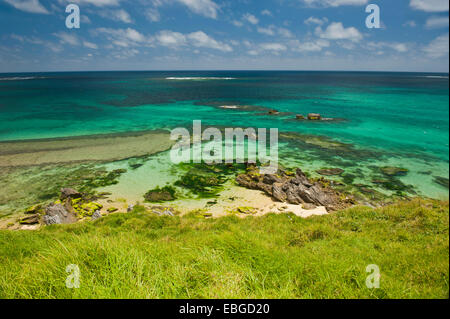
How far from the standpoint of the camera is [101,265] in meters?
4.01

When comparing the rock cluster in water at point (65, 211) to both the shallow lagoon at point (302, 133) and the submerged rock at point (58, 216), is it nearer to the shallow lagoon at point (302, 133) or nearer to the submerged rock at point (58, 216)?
the submerged rock at point (58, 216)

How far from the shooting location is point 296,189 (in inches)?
623

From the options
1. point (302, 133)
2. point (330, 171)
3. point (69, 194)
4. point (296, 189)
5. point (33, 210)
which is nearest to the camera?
point (33, 210)

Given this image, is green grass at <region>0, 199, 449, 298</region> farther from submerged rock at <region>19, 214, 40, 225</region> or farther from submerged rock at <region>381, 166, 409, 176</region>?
submerged rock at <region>381, 166, 409, 176</region>

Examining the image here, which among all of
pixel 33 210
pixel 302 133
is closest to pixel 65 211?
pixel 33 210

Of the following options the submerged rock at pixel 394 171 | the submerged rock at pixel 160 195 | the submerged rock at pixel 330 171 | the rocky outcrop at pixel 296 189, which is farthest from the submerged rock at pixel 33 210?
the submerged rock at pixel 394 171

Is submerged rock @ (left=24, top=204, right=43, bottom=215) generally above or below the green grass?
below

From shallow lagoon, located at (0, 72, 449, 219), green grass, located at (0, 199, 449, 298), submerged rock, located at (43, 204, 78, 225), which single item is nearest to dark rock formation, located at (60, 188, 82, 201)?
shallow lagoon, located at (0, 72, 449, 219)

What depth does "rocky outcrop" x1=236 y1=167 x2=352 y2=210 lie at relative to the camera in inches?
586

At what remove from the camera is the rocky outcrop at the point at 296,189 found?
14.9 meters

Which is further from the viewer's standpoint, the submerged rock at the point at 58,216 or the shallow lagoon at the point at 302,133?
the shallow lagoon at the point at 302,133

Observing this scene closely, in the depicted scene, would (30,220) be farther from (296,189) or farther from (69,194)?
(296,189)
